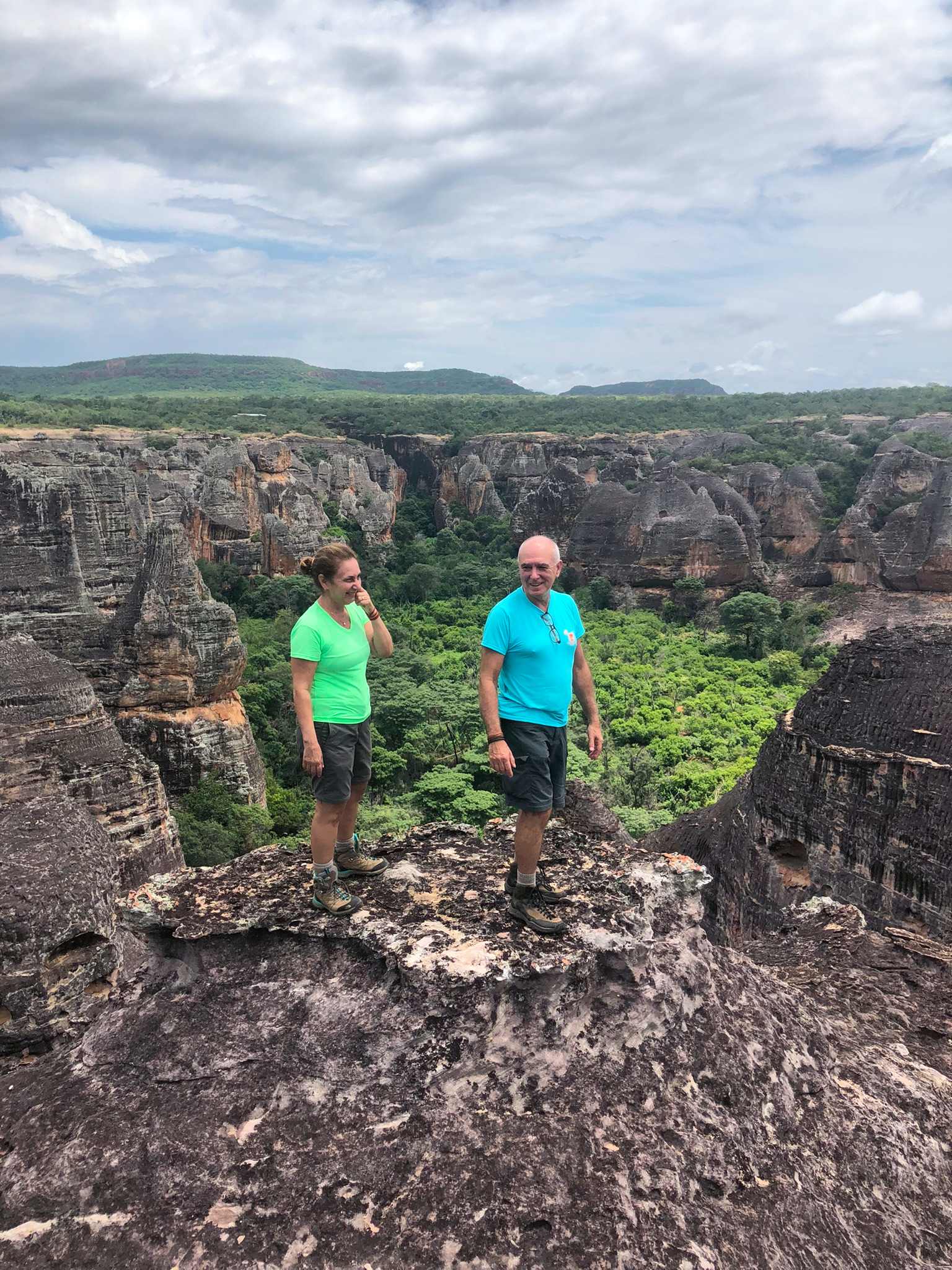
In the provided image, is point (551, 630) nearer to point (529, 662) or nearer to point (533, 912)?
point (529, 662)

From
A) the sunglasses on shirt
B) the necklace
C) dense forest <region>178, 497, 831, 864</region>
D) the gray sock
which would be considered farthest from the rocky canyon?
dense forest <region>178, 497, 831, 864</region>

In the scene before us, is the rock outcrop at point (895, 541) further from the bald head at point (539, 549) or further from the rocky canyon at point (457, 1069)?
the bald head at point (539, 549)

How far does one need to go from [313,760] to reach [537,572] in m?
1.43

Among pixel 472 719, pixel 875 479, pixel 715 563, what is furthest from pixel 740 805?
pixel 875 479

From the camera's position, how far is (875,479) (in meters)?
40.5

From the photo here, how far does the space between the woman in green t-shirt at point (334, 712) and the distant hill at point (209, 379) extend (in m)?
134

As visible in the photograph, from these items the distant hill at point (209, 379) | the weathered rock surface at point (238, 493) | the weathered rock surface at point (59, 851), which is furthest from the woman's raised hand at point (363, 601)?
the distant hill at point (209, 379)

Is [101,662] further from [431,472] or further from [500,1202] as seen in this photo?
[431,472]

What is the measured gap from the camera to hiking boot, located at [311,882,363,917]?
3992 millimetres

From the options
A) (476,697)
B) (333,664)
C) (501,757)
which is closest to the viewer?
(501,757)

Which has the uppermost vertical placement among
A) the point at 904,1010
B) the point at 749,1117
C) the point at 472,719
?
the point at 749,1117

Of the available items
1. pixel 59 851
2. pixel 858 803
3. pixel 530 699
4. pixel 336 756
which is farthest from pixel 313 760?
pixel 858 803

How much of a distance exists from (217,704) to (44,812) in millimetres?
8680

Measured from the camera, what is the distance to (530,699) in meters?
4.12
